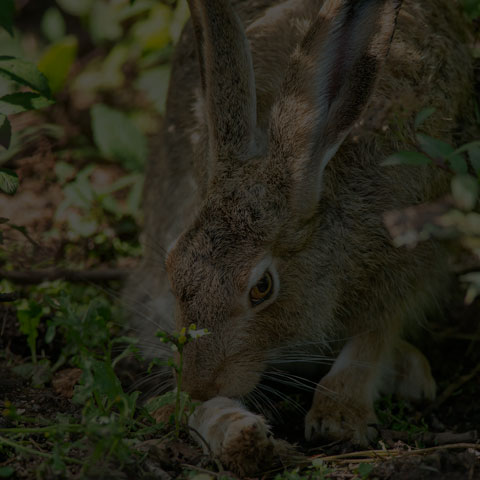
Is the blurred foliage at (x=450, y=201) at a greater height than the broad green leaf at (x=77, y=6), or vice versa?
the broad green leaf at (x=77, y=6)

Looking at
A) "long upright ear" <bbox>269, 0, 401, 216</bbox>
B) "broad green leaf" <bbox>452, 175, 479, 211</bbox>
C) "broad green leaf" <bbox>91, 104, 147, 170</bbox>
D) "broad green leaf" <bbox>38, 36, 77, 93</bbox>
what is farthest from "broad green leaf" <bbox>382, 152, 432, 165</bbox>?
"broad green leaf" <bbox>38, 36, 77, 93</bbox>

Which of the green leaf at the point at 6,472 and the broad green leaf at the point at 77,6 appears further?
the broad green leaf at the point at 77,6

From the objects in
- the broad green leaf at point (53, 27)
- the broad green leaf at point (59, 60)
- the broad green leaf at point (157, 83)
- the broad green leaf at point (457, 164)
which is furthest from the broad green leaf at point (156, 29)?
the broad green leaf at point (457, 164)

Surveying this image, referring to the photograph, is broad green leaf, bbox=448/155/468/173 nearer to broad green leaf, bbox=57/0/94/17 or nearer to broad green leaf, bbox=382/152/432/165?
broad green leaf, bbox=382/152/432/165

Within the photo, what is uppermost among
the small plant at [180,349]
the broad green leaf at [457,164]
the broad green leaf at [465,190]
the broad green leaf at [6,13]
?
the broad green leaf at [6,13]

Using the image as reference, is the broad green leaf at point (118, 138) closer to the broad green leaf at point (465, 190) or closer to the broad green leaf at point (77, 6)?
the broad green leaf at point (77, 6)

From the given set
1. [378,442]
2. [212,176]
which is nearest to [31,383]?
[212,176]

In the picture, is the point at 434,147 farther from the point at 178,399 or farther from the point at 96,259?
the point at 96,259

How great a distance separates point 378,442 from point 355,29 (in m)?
1.84

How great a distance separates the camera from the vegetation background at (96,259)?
2.85 meters

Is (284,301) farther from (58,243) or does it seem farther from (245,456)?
(58,243)

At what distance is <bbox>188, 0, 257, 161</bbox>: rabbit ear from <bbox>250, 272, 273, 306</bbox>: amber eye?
584mm

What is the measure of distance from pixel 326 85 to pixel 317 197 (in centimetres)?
51

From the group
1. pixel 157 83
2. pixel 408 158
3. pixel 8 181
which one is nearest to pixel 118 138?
pixel 157 83
